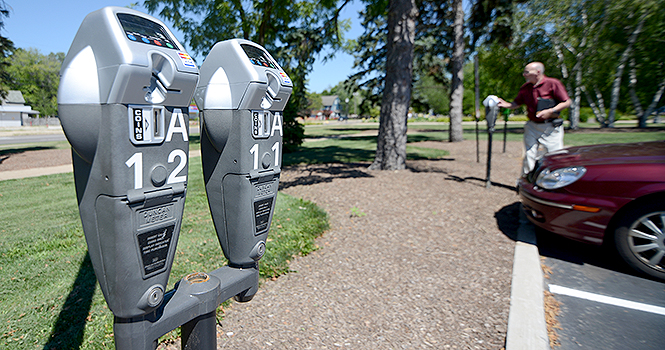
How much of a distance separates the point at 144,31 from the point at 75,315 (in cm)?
195

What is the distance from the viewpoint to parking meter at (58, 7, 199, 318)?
121cm

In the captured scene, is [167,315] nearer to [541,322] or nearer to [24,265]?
[541,322]

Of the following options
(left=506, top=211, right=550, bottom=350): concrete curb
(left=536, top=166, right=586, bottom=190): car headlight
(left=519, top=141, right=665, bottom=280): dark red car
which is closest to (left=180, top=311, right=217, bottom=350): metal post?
(left=506, top=211, right=550, bottom=350): concrete curb

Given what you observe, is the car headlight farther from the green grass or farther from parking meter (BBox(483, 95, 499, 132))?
the green grass

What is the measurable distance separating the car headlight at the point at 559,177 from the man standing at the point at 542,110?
43.9 inches

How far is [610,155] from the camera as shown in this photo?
3.64m

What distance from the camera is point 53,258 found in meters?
3.27

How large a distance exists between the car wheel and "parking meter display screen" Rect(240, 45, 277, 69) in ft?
10.3

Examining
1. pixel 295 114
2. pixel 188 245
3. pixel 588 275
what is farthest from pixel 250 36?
pixel 588 275

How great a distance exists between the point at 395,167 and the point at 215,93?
19.7 feet

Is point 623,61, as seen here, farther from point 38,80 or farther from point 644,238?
point 38,80

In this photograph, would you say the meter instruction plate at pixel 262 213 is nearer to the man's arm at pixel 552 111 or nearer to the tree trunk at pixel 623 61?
the man's arm at pixel 552 111


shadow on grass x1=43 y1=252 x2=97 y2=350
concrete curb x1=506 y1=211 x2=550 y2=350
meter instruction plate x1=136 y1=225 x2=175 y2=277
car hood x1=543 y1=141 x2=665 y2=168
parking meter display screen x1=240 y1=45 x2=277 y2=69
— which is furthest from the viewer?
car hood x1=543 y1=141 x2=665 y2=168

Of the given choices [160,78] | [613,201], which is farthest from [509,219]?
[160,78]
